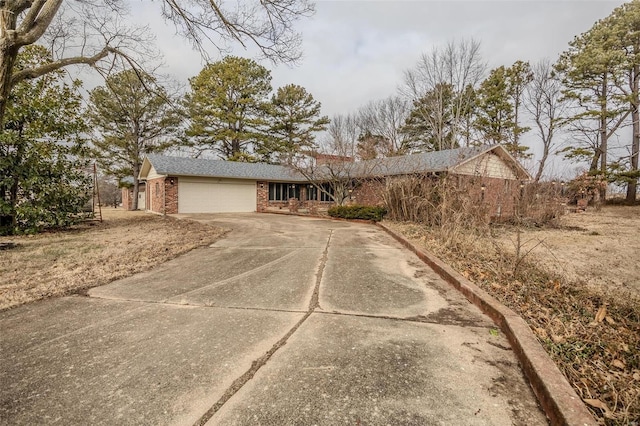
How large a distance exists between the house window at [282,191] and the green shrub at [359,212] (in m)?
8.16

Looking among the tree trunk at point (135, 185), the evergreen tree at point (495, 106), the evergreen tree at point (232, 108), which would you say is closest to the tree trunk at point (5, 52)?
the tree trunk at point (135, 185)

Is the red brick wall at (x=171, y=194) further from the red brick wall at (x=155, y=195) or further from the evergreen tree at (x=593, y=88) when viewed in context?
the evergreen tree at (x=593, y=88)

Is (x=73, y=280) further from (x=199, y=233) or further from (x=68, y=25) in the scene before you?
(x=68, y=25)

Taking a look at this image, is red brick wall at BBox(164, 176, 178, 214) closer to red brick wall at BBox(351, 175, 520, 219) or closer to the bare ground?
red brick wall at BBox(351, 175, 520, 219)

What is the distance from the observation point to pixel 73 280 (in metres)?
4.21

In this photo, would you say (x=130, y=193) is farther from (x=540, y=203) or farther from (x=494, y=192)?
(x=540, y=203)

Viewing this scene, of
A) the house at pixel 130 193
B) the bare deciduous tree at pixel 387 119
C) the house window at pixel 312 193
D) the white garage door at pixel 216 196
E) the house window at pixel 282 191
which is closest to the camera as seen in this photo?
the white garage door at pixel 216 196

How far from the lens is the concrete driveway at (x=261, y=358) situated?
1.69 metres

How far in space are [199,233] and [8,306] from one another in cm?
553

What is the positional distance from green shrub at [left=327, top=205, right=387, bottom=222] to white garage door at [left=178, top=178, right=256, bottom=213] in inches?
310

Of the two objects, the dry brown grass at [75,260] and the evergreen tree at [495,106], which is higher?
the evergreen tree at [495,106]

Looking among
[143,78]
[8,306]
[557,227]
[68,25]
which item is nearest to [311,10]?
[143,78]

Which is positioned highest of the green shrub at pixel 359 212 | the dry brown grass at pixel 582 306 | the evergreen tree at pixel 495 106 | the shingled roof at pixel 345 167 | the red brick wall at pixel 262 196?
the evergreen tree at pixel 495 106

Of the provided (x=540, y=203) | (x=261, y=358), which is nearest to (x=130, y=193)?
(x=261, y=358)
